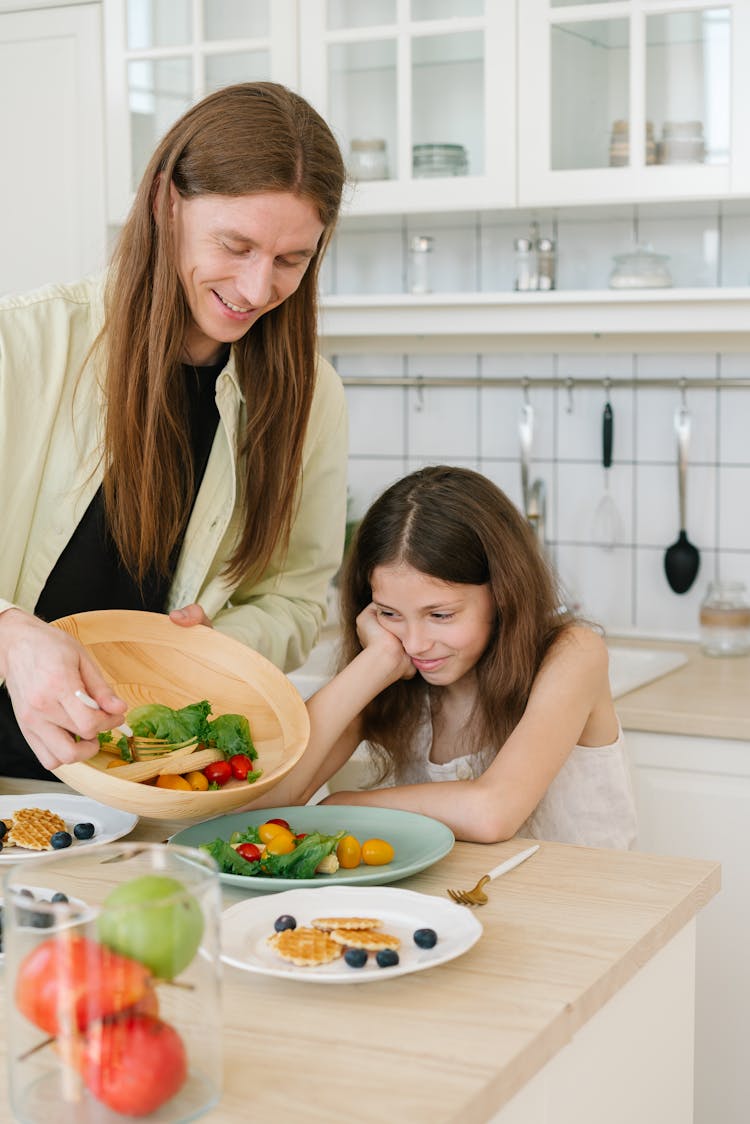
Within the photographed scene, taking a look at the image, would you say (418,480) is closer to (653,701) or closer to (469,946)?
(653,701)

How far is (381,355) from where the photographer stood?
2.88 m

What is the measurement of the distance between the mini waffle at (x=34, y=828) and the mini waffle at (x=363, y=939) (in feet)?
1.16

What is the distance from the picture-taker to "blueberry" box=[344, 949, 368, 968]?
0.95 meters

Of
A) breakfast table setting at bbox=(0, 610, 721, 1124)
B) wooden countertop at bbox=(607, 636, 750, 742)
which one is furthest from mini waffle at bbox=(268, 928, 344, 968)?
wooden countertop at bbox=(607, 636, 750, 742)

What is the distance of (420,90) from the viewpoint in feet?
7.84

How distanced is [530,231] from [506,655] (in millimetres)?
1262

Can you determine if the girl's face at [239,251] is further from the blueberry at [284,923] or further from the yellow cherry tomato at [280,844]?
the blueberry at [284,923]

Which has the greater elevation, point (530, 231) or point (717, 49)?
point (717, 49)

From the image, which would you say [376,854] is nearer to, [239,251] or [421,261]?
[239,251]

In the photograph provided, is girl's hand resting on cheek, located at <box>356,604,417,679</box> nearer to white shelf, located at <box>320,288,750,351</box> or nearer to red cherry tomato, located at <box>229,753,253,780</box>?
red cherry tomato, located at <box>229,753,253,780</box>

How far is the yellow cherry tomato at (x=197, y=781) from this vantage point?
1245mm

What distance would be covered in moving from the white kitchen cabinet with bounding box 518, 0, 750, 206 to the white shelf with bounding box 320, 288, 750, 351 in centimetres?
17

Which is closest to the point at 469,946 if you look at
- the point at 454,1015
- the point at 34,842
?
the point at 454,1015

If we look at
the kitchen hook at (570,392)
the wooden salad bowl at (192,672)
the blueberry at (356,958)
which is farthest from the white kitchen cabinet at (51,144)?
the blueberry at (356,958)
